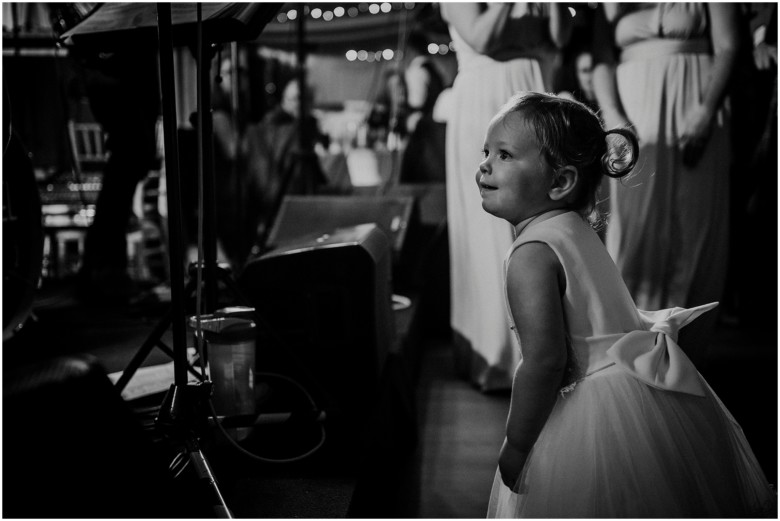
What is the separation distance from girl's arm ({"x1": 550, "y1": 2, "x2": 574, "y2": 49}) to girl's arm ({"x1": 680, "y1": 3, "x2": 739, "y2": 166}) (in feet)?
1.38

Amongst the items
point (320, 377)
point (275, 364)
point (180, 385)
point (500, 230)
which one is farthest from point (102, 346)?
point (500, 230)

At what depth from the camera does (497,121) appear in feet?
3.22

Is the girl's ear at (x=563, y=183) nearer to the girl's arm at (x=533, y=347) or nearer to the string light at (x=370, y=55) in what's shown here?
the girl's arm at (x=533, y=347)

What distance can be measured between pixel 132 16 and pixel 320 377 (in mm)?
848

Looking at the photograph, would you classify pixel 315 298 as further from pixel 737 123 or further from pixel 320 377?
pixel 737 123

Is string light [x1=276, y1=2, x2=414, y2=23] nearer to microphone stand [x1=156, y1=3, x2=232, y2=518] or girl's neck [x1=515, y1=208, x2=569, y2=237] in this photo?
microphone stand [x1=156, y1=3, x2=232, y2=518]

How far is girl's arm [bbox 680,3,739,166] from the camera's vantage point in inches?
80.4

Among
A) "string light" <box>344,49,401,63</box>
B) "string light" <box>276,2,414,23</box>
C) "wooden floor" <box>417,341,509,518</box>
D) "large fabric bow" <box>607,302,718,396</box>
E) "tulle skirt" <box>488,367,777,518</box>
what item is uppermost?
"string light" <box>276,2,414,23</box>

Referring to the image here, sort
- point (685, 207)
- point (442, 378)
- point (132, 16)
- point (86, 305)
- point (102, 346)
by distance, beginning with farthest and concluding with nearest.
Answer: point (86, 305)
point (442, 378)
point (685, 207)
point (102, 346)
point (132, 16)

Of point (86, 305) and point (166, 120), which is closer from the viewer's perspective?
point (166, 120)

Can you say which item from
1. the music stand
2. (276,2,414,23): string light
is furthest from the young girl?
(276,2,414,23): string light

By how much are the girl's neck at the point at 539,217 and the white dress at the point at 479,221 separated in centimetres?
110

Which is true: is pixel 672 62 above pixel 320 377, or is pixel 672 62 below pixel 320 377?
above

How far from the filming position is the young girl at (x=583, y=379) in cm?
88
